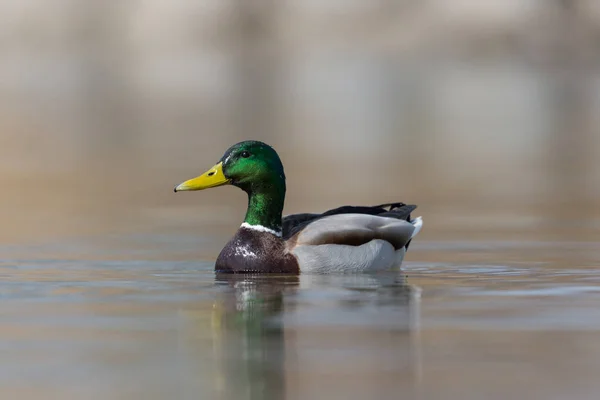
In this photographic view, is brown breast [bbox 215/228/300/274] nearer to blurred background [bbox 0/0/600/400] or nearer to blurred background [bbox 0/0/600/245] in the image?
blurred background [bbox 0/0/600/400]

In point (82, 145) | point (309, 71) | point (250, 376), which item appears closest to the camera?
point (250, 376)

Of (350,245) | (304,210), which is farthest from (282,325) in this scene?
(304,210)

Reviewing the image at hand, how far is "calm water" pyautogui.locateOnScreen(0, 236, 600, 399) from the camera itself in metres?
7.66

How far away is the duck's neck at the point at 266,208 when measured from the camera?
Answer: 1238cm

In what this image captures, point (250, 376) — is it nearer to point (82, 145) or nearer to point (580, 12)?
point (82, 145)

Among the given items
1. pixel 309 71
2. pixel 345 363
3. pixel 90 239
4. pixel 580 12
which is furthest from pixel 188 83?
pixel 345 363

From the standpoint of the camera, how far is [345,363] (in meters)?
8.16

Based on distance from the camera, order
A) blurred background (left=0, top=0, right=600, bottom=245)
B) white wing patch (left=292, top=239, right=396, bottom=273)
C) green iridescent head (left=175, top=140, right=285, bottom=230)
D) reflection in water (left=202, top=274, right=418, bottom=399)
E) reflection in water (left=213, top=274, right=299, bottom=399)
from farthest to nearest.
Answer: blurred background (left=0, top=0, right=600, bottom=245), green iridescent head (left=175, top=140, right=285, bottom=230), white wing patch (left=292, top=239, right=396, bottom=273), reflection in water (left=202, top=274, right=418, bottom=399), reflection in water (left=213, top=274, right=299, bottom=399)

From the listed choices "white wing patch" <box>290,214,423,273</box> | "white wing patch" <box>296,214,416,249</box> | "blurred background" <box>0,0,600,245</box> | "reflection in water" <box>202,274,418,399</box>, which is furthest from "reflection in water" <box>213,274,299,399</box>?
"blurred background" <box>0,0,600,245</box>

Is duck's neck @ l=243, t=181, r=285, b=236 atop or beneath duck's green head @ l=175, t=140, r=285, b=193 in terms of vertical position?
beneath

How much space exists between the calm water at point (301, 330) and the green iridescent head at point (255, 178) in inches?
24.0

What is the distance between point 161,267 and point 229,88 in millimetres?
34579

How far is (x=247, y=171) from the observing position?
1244 centimetres

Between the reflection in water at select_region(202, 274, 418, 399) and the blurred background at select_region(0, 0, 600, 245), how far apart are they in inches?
130
